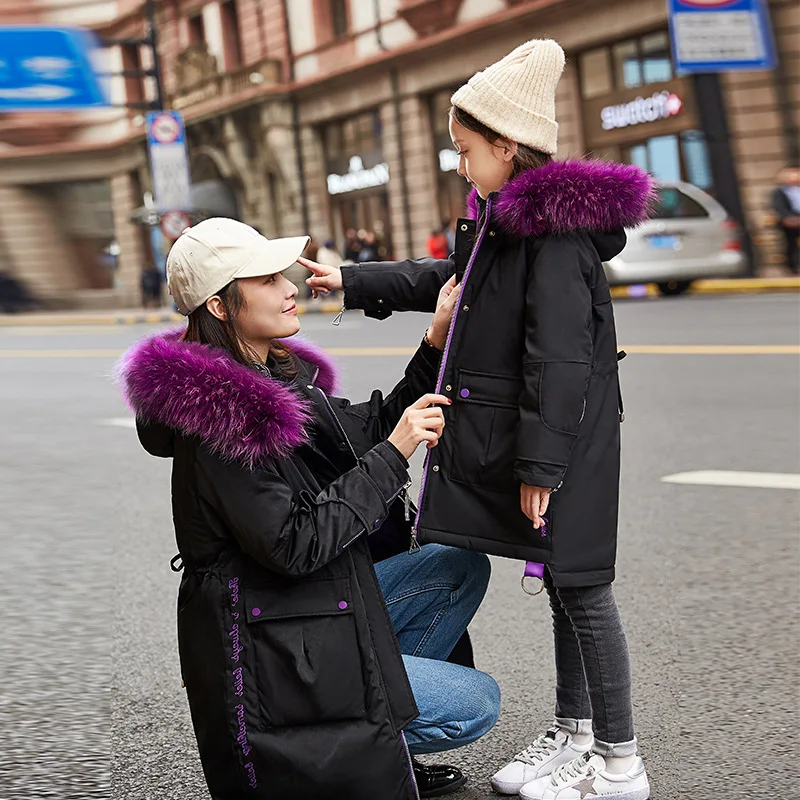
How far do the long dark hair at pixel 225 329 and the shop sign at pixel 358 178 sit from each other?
30.3m

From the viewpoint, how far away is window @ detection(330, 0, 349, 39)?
34.9 meters

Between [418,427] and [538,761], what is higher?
[418,427]

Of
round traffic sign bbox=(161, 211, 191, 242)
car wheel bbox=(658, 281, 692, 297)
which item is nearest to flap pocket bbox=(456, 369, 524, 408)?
car wheel bbox=(658, 281, 692, 297)

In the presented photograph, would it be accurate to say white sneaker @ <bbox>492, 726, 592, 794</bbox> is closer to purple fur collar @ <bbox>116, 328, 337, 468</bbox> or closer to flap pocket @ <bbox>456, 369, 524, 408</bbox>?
flap pocket @ <bbox>456, 369, 524, 408</bbox>

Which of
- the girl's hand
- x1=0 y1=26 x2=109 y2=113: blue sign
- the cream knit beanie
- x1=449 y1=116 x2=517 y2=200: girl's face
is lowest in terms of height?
the girl's hand

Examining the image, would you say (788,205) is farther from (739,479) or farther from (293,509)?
(293,509)

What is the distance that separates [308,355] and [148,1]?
2807 cm

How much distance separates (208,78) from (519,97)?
124 feet

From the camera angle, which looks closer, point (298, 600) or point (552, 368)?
point (298, 600)

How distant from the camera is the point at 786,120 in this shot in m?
22.6

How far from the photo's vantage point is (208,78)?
39312 mm

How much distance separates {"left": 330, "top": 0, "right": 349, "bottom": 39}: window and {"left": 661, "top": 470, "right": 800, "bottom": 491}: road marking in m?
29.5

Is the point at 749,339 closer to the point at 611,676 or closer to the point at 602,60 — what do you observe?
the point at 611,676

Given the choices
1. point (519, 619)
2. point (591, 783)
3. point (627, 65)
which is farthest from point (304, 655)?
point (627, 65)
